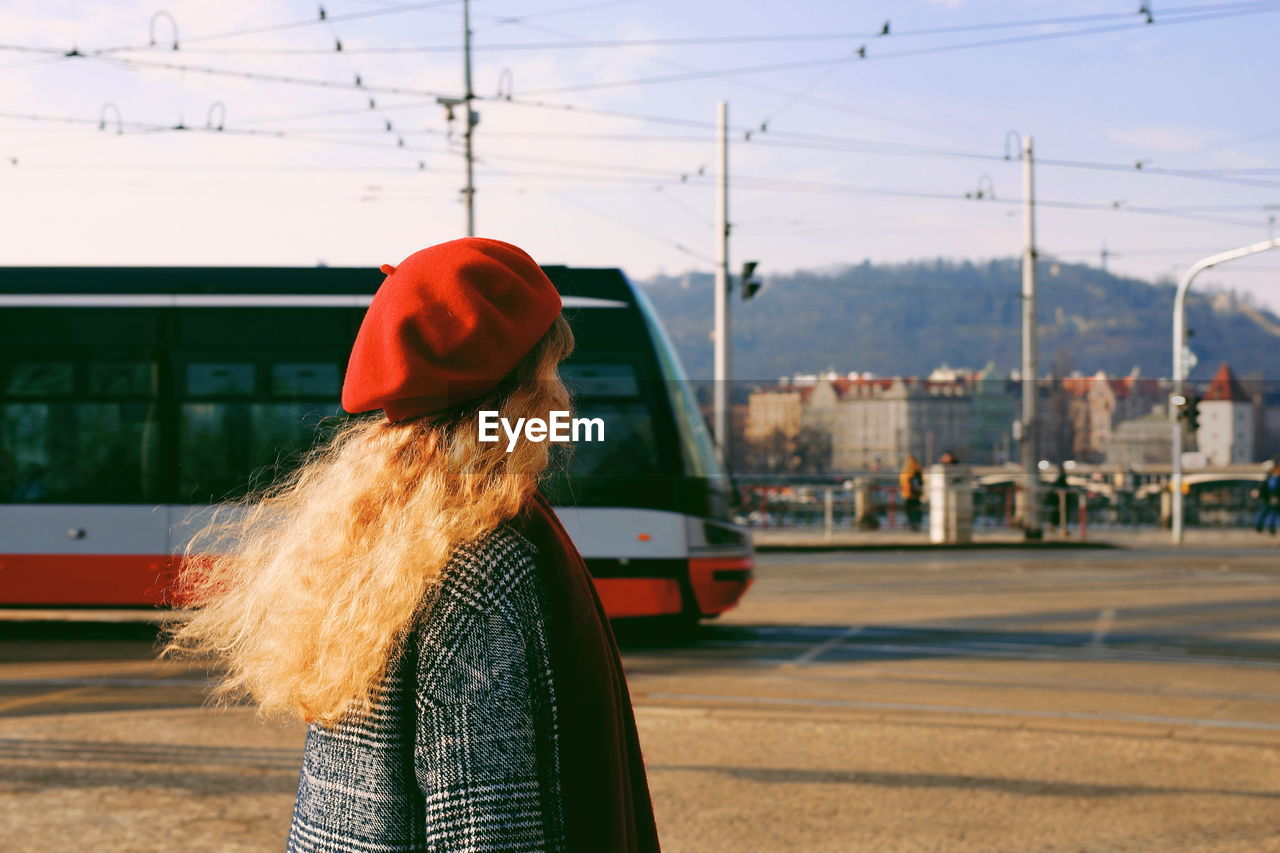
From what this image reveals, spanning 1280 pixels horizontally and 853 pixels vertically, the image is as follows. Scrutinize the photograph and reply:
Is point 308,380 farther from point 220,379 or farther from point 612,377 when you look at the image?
point 612,377

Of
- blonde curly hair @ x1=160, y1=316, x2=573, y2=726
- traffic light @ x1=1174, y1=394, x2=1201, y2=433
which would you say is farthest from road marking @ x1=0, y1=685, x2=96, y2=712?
traffic light @ x1=1174, y1=394, x2=1201, y2=433

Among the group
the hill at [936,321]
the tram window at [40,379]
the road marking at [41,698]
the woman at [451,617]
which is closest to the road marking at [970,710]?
the road marking at [41,698]

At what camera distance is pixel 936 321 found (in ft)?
274

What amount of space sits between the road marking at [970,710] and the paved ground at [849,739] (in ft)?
0.10

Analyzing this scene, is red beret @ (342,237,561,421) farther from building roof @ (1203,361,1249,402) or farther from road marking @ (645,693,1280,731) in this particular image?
building roof @ (1203,361,1249,402)

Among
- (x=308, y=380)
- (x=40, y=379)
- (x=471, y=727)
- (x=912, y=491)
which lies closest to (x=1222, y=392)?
(x=912, y=491)

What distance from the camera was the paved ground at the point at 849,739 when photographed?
16.0 ft

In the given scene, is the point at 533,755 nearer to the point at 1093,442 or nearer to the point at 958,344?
the point at 1093,442

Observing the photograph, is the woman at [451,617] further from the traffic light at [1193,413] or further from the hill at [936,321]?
the traffic light at [1193,413]

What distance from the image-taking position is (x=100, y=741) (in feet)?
21.1

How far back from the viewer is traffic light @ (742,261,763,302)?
23.7 meters

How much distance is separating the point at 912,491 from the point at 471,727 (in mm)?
26372

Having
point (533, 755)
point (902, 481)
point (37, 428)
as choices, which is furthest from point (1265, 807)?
point (902, 481)

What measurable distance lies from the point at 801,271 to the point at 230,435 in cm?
3394
